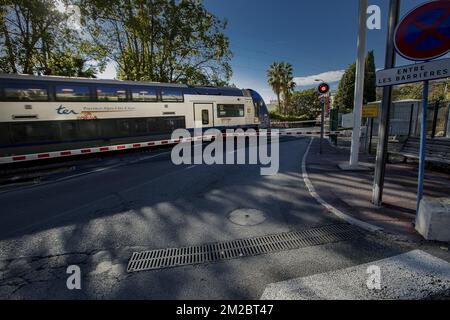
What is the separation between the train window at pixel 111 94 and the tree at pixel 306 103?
44187mm

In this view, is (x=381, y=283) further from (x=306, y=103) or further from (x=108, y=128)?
(x=306, y=103)

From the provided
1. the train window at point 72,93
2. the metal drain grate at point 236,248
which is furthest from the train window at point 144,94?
the metal drain grate at point 236,248

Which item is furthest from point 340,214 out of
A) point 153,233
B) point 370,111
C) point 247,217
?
point 370,111

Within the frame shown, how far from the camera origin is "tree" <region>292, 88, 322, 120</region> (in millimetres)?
48463

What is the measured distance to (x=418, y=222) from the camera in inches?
132

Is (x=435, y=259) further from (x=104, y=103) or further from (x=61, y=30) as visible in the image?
(x=61, y=30)

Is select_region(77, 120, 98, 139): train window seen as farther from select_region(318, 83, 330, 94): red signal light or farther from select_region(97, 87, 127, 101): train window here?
select_region(318, 83, 330, 94): red signal light

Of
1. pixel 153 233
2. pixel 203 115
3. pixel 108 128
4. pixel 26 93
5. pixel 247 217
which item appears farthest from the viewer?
pixel 203 115

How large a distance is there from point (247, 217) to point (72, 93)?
33.7 feet

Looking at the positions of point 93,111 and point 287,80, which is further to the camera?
point 287,80

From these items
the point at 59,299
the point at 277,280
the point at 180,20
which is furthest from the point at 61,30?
the point at 277,280

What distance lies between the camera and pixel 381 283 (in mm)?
2348

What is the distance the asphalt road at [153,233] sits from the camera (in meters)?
2.52
